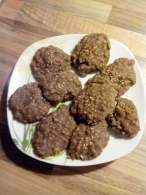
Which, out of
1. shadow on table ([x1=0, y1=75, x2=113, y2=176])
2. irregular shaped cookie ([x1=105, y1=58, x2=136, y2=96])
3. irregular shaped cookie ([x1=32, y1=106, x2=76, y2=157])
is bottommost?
shadow on table ([x1=0, y1=75, x2=113, y2=176])

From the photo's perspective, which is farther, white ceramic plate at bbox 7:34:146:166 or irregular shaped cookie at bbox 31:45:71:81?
irregular shaped cookie at bbox 31:45:71:81

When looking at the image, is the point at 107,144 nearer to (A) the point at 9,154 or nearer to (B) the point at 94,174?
(B) the point at 94,174

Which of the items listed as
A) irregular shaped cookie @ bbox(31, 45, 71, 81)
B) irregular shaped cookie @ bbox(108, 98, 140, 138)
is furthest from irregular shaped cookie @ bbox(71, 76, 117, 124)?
irregular shaped cookie @ bbox(31, 45, 71, 81)

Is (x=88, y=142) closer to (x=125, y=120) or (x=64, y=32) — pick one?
(x=125, y=120)

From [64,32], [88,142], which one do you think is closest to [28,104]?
[88,142]

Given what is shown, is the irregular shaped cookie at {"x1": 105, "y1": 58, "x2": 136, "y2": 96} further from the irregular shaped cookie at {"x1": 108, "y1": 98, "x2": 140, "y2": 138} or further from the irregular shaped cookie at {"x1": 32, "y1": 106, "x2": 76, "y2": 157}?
the irregular shaped cookie at {"x1": 32, "y1": 106, "x2": 76, "y2": 157}
